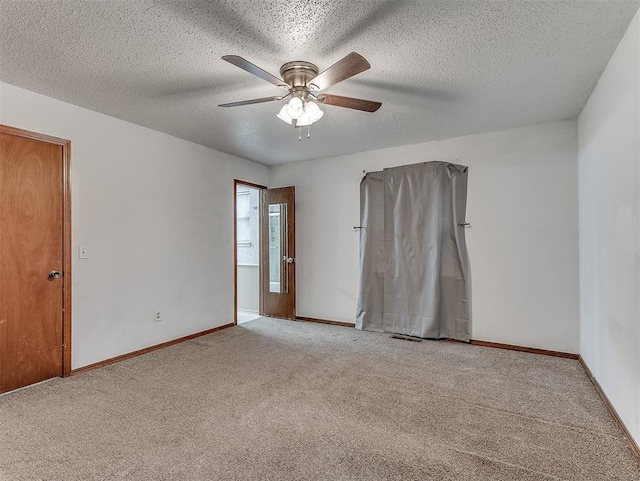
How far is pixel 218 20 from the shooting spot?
1966 millimetres

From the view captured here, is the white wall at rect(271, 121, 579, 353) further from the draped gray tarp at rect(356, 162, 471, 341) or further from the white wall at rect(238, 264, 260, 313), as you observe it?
the white wall at rect(238, 264, 260, 313)

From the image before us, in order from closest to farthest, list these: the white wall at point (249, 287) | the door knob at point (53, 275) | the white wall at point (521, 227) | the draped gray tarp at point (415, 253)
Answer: the door knob at point (53, 275) < the white wall at point (521, 227) < the draped gray tarp at point (415, 253) < the white wall at point (249, 287)

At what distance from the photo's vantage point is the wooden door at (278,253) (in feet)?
17.5

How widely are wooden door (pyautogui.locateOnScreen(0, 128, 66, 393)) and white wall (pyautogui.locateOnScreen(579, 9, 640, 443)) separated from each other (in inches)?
164

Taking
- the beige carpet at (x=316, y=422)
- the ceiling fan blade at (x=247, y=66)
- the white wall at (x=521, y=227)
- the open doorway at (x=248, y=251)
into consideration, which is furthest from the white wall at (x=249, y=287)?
the ceiling fan blade at (x=247, y=66)

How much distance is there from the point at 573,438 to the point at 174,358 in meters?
3.30

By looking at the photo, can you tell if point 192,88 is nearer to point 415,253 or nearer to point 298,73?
point 298,73

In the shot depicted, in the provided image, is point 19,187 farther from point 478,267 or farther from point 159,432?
point 478,267

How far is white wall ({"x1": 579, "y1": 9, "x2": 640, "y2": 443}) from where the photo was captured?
6.53ft

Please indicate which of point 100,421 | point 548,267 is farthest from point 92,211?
point 548,267

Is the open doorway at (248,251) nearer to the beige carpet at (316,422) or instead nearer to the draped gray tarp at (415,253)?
the draped gray tarp at (415,253)

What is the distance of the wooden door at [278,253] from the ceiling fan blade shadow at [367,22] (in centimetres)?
314

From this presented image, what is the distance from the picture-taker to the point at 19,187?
2779mm

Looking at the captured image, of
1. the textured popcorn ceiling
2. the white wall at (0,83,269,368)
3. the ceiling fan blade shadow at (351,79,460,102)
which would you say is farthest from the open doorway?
the ceiling fan blade shadow at (351,79,460,102)
